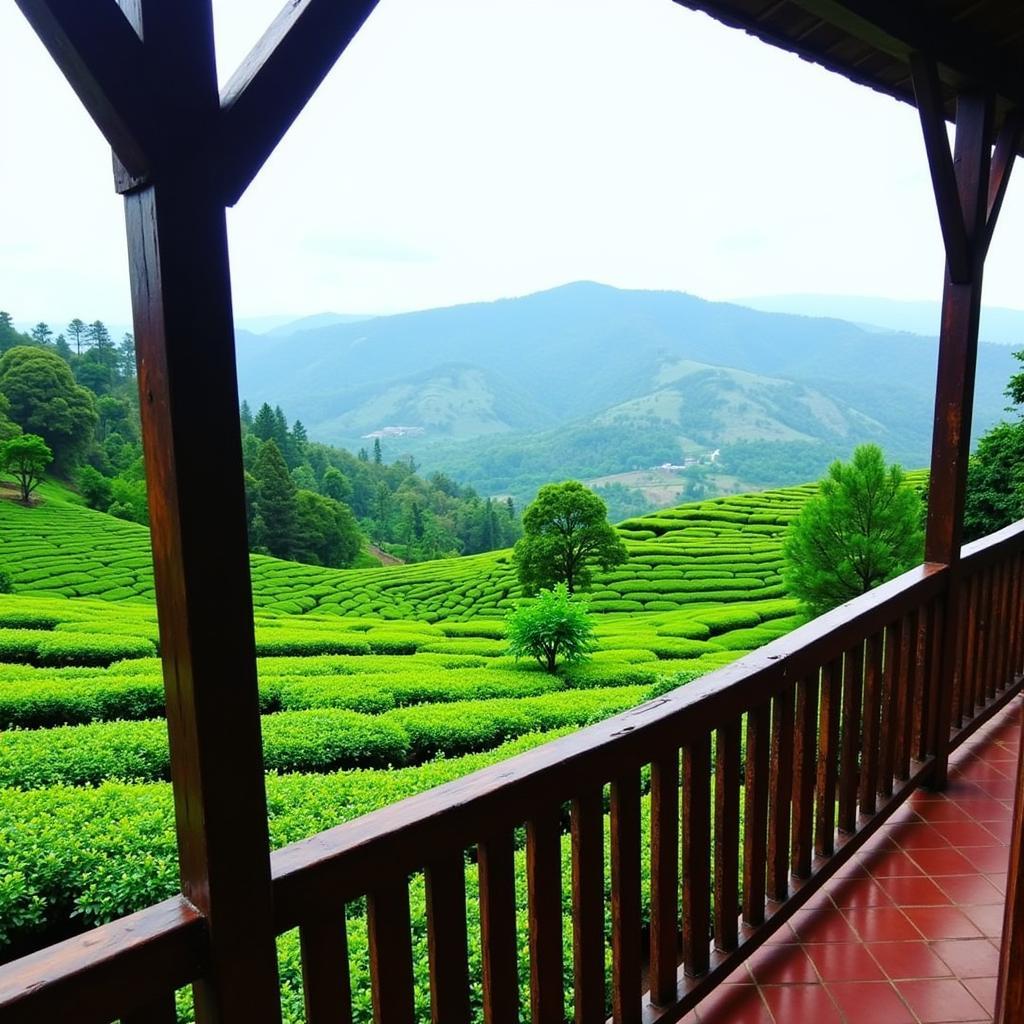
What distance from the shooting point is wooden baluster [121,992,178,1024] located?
90cm

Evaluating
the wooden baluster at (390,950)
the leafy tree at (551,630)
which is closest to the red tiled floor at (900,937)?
the wooden baluster at (390,950)

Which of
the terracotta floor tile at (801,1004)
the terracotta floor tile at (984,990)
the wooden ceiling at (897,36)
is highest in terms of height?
the wooden ceiling at (897,36)

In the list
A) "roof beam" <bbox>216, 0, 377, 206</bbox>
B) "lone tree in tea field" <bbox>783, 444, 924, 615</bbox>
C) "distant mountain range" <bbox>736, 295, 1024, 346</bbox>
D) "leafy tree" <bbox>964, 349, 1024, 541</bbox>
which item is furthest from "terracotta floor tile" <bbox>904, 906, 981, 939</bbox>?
"distant mountain range" <bbox>736, 295, 1024, 346</bbox>

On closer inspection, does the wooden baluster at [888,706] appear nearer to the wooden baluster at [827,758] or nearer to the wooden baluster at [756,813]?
the wooden baluster at [827,758]

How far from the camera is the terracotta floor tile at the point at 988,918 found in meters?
2.10

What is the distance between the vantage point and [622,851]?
1.51 metres

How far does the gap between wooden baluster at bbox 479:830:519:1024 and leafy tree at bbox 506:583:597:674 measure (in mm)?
9697

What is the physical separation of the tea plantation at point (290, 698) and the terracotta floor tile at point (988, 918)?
1171 millimetres

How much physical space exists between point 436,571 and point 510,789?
30.5 metres

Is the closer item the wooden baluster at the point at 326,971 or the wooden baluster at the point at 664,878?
the wooden baluster at the point at 326,971

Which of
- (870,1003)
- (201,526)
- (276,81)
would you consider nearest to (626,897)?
(870,1003)

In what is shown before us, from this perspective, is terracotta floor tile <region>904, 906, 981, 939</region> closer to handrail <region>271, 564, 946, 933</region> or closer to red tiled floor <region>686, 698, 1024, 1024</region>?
red tiled floor <region>686, 698, 1024, 1024</region>

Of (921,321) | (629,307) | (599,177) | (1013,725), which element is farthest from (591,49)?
(1013,725)

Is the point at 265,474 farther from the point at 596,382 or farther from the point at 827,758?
the point at 596,382
